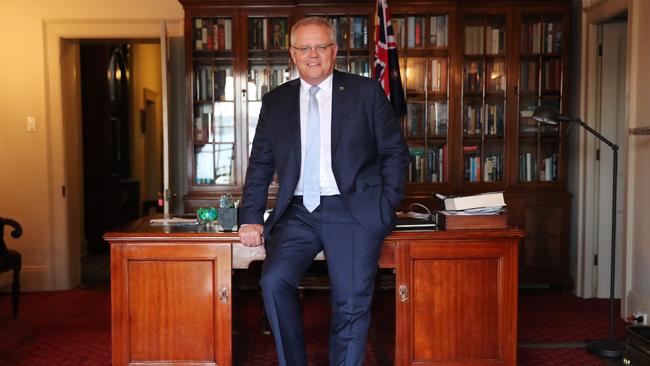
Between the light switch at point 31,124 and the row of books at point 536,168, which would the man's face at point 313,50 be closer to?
the row of books at point 536,168

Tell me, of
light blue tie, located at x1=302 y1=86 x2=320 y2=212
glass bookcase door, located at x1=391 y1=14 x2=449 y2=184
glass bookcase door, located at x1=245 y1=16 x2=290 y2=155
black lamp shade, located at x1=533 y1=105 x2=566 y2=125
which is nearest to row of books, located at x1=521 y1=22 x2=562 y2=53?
A: glass bookcase door, located at x1=391 y1=14 x2=449 y2=184

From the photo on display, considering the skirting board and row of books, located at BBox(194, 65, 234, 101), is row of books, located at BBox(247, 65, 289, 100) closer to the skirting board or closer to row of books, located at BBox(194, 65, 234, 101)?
row of books, located at BBox(194, 65, 234, 101)

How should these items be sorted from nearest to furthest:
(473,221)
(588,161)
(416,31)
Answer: (473,221) < (588,161) < (416,31)

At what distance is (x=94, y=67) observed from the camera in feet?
21.2

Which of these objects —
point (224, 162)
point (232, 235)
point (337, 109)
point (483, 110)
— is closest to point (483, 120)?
point (483, 110)

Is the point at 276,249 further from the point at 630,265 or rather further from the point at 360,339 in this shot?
the point at 630,265

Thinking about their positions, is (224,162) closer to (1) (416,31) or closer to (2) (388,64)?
(2) (388,64)

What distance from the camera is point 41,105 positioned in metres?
4.89

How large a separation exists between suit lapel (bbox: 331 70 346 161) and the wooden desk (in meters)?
0.51

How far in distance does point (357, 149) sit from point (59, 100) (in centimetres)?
338

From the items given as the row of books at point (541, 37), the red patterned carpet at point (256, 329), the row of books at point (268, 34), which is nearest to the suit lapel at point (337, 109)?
the red patterned carpet at point (256, 329)

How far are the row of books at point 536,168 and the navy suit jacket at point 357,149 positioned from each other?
2.75 metres

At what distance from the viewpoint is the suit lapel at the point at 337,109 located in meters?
2.39

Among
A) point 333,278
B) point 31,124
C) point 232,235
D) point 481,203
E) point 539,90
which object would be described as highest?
point 539,90
